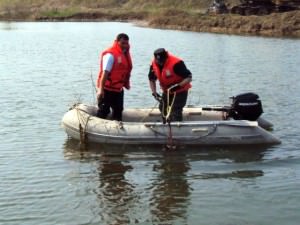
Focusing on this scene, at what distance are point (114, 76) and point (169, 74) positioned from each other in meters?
0.93

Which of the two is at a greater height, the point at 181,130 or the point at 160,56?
the point at 160,56

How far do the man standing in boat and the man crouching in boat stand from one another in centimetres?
48

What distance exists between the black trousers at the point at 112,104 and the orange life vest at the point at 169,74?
755 millimetres

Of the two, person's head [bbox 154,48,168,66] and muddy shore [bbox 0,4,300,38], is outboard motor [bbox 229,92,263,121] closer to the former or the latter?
person's head [bbox 154,48,168,66]

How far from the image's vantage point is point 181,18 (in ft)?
160

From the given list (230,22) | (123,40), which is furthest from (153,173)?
(230,22)

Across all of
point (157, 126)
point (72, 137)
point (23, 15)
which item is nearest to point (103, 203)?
point (157, 126)

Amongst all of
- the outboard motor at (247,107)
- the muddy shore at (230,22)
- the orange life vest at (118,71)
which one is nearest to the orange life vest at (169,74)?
the orange life vest at (118,71)

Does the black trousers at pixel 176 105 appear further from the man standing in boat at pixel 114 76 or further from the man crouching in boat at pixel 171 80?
the man standing in boat at pixel 114 76

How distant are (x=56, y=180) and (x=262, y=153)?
344cm

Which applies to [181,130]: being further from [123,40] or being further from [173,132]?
[123,40]

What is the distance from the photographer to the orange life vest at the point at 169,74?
9.49 m

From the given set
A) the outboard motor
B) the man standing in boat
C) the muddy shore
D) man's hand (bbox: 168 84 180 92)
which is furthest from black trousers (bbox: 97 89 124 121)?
the muddy shore

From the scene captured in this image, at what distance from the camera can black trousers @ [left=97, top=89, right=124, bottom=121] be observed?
390 inches
